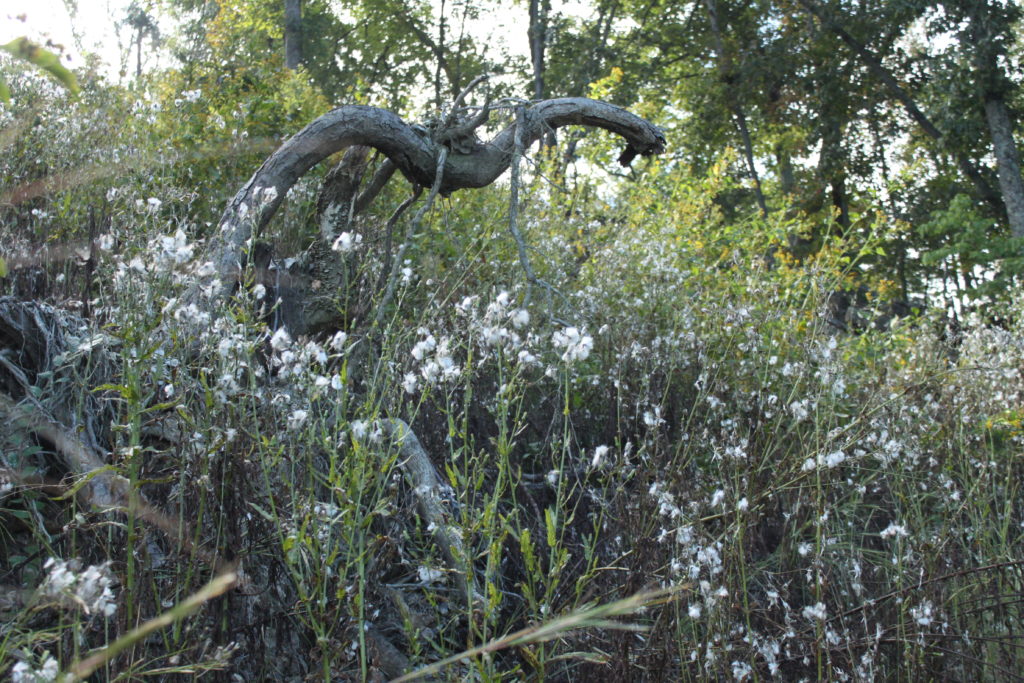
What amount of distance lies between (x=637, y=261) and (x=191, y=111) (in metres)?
3.85

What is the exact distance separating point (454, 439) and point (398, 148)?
177cm

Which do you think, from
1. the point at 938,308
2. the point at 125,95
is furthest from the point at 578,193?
the point at 125,95

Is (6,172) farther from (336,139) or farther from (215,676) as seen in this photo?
(215,676)

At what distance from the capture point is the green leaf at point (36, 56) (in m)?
0.89

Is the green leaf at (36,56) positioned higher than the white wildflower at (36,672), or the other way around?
the green leaf at (36,56)

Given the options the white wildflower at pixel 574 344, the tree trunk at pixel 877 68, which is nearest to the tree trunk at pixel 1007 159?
the tree trunk at pixel 877 68

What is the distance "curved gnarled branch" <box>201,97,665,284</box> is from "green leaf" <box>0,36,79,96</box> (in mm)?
→ 2576

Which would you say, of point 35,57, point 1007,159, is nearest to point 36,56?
point 35,57

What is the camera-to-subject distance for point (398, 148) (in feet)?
15.4

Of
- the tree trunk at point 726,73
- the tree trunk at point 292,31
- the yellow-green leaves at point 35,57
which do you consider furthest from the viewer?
the tree trunk at point 726,73

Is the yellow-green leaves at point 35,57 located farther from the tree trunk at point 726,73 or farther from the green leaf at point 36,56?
the tree trunk at point 726,73

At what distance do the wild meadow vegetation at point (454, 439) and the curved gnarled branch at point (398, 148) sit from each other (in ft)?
0.69

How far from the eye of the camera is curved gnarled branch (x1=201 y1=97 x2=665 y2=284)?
389cm

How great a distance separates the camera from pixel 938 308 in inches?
257
